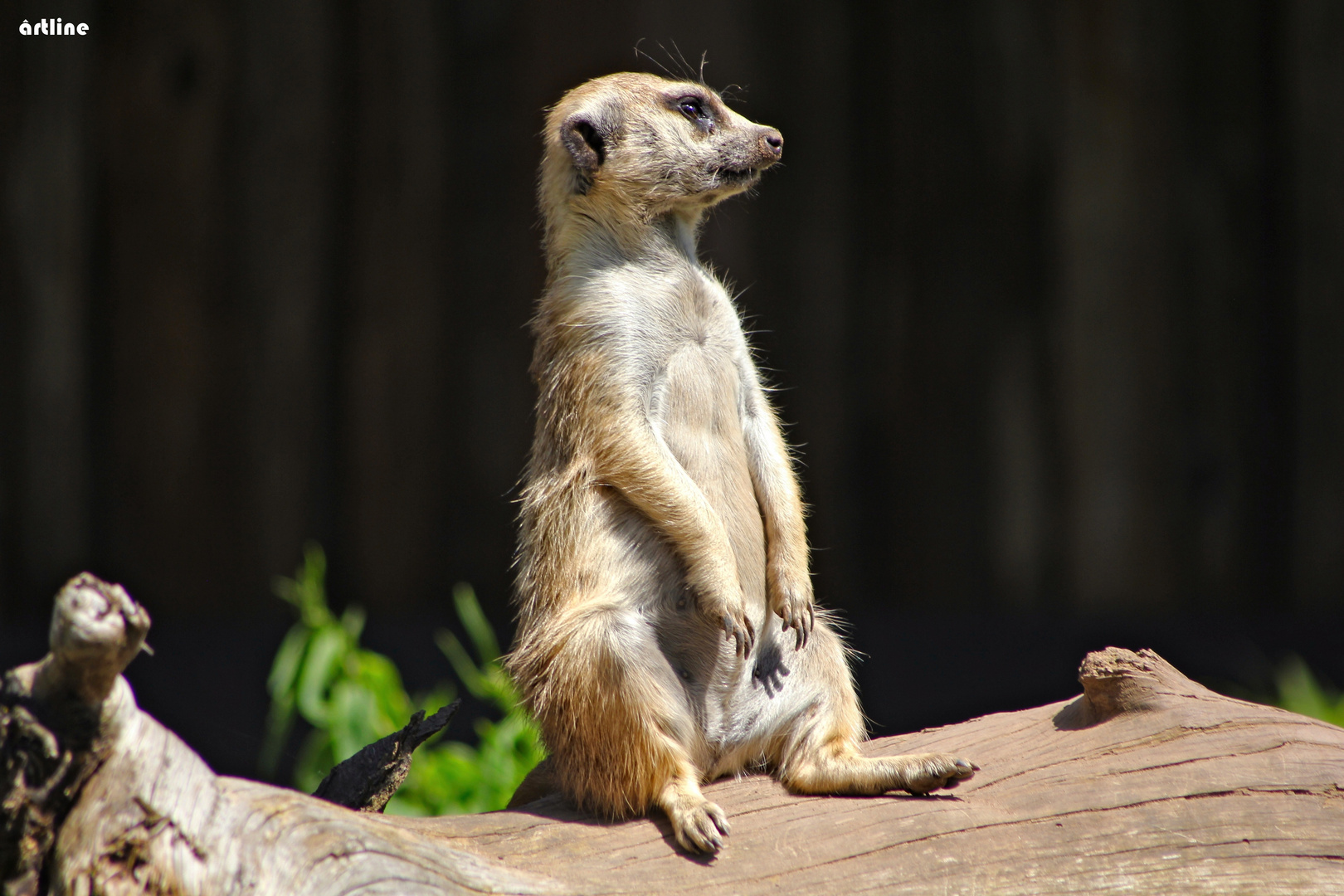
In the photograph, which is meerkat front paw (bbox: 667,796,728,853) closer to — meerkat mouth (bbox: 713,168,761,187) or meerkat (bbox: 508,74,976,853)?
meerkat (bbox: 508,74,976,853)

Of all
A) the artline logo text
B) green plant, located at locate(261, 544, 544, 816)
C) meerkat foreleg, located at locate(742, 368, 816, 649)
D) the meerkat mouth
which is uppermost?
the artline logo text

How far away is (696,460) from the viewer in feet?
10.5

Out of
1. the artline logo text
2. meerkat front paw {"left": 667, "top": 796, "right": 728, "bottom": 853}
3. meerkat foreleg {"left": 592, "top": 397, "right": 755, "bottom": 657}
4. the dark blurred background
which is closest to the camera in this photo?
meerkat front paw {"left": 667, "top": 796, "right": 728, "bottom": 853}

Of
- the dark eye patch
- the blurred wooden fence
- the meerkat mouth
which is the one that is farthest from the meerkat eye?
the blurred wooden fence

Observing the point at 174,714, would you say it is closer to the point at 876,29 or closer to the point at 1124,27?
the point at 876,29

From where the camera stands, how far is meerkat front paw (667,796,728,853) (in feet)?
8.18

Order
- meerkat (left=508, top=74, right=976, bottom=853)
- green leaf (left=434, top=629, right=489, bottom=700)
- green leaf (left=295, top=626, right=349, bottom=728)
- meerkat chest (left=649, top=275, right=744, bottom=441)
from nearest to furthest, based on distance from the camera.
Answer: meerkat (left=508, top=74, right=976, bottom=853) → meerkat chest (left=649, top=275, right=744, bottom=441) → green leaf (left=295, top=626, right=349, bottom=728) → green leaf (left=434, top=629, right=489, bottom=700)

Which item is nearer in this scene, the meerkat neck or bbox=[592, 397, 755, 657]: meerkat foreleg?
bbox=[592, 397, 755, 657]: meerkat foreleg

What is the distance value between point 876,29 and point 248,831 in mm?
4987

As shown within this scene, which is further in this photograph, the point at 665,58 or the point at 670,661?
the point at 665,58

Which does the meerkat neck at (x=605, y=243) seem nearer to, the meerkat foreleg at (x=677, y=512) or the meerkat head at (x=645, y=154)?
the meerkat head at (x=645, y=154)

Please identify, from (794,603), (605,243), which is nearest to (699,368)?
(605,243)

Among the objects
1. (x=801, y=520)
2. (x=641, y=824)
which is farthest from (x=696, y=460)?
(x=641, y=824)

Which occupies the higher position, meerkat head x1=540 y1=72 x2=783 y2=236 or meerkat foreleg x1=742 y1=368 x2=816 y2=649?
meerkat head x1=540 y1=72 x2=783 y2=236
